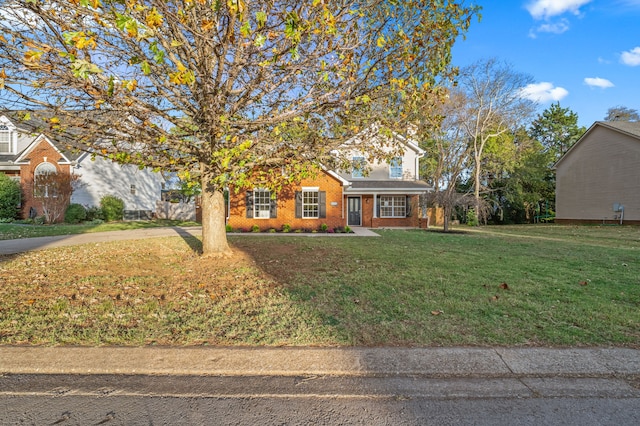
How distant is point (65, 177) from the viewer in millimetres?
18734

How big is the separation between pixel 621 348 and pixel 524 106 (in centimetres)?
3007

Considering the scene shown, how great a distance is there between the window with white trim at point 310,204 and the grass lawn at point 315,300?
911cm

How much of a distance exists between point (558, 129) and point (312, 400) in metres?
46.5

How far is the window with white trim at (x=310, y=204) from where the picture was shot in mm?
17844

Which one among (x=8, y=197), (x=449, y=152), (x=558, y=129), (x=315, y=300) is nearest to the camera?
(x=315, y=300)

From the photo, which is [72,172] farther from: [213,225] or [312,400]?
[312,400]

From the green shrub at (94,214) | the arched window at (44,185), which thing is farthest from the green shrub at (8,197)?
the green shrub at (94,214)

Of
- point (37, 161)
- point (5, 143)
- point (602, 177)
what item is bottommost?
point (602, 177)

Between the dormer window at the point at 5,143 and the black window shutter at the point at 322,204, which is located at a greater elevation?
the dormer window at the point at 5,143

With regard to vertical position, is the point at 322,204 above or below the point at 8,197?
below

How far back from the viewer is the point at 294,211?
17750 mm

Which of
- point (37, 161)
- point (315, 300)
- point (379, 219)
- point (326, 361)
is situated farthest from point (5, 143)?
point (326, 361)

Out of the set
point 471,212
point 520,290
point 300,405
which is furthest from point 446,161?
point 300,405

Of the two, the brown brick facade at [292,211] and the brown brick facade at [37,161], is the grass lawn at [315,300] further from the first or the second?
the brown brick facade at [37,161]
